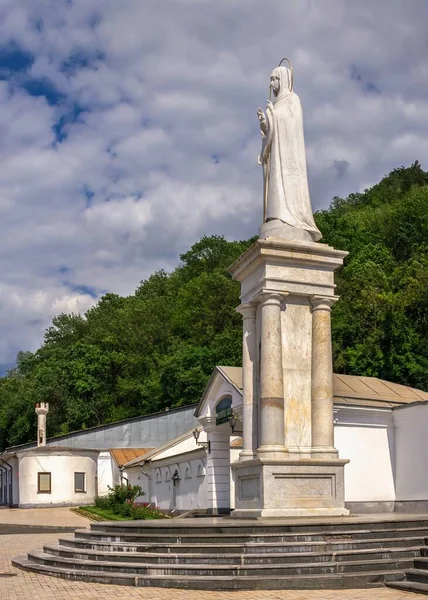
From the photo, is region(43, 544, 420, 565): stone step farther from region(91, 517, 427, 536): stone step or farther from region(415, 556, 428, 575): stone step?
region(91, 517, 427, 536): stone step

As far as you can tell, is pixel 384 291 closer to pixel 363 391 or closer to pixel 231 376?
pixel 363 391

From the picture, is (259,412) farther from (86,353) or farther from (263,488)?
(86,353)

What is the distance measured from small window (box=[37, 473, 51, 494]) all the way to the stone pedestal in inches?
1240

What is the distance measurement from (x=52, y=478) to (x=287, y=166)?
3335 centimetres

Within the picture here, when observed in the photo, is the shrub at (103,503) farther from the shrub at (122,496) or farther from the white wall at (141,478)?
the white wall at (141,478)

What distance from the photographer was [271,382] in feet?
47.9

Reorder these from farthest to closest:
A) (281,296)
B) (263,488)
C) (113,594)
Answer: (281,296), (263,488), (113,594)

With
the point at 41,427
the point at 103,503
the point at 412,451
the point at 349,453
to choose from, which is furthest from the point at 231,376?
the point at 41,427

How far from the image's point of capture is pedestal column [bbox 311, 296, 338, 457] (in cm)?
1484

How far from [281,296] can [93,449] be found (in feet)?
113

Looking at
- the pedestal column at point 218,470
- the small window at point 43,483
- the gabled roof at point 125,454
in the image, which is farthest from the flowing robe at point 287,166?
the small window at point 43,483

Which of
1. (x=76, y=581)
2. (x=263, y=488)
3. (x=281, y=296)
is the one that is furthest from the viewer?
(x=281, y=296)

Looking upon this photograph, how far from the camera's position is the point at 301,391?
15.2 meters

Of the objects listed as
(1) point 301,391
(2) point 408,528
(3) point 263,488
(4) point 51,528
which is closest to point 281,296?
(1) point 301,391
